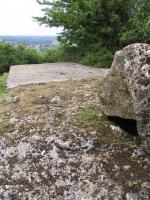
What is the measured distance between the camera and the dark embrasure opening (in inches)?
263

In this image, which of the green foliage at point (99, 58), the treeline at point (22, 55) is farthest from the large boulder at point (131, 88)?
the treeline at point (22, 55)

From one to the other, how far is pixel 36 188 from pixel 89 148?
99cm

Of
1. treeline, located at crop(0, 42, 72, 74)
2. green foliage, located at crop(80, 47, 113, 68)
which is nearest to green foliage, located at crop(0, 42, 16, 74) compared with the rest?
treeline, located at crop(0, 42, 72, 74)

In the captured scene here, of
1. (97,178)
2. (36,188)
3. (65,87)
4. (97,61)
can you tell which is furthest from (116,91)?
(97,61)

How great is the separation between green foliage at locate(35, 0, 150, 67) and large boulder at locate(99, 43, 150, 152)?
32.4 ft

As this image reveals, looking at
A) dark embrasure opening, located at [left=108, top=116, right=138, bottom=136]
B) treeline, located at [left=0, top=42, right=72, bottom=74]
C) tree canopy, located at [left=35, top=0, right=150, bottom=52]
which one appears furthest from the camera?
treeline, located at [left=0, top=42, right=72, bottom=74]

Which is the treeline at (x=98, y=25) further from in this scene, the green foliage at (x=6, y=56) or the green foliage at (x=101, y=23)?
the green foliage at (x=6, y=56)

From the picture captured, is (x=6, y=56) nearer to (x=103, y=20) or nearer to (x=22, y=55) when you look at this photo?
(x=22, y=55)

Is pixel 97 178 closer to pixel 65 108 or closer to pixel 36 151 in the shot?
pixel 36 151

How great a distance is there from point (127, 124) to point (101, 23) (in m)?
10.8

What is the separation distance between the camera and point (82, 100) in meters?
8.12

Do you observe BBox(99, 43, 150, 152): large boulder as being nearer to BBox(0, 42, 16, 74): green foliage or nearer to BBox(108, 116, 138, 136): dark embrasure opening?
BBox(108, 116, 138, 136): dark embrasure opening

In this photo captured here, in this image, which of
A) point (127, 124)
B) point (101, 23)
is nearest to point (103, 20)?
point (101, 23)

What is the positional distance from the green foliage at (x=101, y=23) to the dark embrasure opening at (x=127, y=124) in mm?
9722
